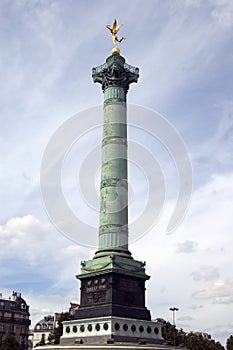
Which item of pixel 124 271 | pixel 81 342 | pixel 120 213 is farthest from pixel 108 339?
pixel 120 213

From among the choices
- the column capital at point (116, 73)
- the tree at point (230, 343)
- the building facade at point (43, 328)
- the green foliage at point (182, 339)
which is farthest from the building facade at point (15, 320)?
the column capital at point (116, 73)

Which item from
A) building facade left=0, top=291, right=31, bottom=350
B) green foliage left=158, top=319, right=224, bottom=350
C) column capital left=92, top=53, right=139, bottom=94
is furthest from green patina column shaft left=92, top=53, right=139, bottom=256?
building facade left=0, top=291, right=31, bottom=350

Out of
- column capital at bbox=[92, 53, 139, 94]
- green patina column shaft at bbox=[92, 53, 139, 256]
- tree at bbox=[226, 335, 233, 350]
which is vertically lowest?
tree at bbox=[226, 335, 233, 350]

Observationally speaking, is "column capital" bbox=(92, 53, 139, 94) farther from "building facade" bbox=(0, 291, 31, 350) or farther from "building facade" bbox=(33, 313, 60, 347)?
"building facade" bbox=(33, 313, 60, 347)

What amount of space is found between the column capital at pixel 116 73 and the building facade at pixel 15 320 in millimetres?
63924

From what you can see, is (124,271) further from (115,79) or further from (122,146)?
(115,79)

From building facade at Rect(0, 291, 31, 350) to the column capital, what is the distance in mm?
63924

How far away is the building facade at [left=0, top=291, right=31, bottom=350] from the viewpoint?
107500mm

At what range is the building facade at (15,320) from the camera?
107500mm

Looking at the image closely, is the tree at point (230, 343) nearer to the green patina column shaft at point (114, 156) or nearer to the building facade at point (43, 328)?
the building facade at point (43, 328)

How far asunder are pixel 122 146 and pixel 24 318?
2533 inches

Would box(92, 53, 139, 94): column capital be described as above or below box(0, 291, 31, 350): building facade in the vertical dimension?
above

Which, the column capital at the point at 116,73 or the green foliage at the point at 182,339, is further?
the green foliage at the point at 182,339

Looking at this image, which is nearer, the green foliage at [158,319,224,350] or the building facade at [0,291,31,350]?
the green foliage at [158,319,224,350]
